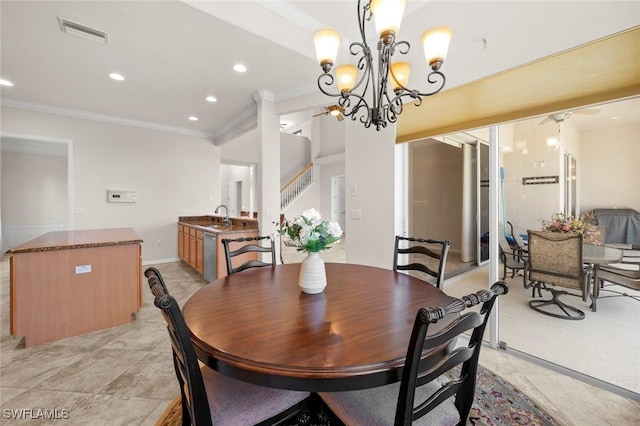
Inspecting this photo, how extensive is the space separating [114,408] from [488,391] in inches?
92.5

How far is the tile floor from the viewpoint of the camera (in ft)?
5.16

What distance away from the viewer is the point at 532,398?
170 centimetres

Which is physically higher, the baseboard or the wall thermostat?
the wall thermostat

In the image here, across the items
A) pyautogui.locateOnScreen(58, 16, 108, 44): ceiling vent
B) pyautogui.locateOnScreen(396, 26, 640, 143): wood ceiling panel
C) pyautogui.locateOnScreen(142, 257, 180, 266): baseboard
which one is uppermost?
pyautogui.locateOnScreen(58, 16, 108, 44): ceiling vent

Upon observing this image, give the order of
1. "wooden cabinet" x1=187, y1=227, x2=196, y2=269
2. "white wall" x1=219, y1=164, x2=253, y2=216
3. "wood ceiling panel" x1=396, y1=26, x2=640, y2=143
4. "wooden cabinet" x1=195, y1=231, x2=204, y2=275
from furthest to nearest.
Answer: "white wall" x1=219, y1=164, x2=253, y2=216, "wooden cabinet" x1=187, y1=227, x2=196, y2=269, "wooden cabinet" x1=195, y1=231, x2=204, y2=275, "wood ceiling panel" x1=396, y1=26, x2=640, y2=143

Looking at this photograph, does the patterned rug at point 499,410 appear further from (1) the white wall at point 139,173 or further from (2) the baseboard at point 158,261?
(1) the white wall at point 139,173

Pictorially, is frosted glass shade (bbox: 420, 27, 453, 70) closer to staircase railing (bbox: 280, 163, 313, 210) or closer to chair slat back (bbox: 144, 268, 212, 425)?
chair slat back (bbox: 144, 268, 212, 425)

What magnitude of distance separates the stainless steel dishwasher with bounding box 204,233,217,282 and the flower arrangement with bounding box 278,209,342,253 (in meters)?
2.76

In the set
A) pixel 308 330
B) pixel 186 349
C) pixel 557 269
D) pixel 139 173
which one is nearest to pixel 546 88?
pixel 557 269

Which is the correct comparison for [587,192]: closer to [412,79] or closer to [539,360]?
[539,360]

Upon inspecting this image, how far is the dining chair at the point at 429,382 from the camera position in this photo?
78cm

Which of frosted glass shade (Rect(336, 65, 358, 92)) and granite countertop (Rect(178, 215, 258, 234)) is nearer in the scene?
frosted glass shade (Rect(336, 65, 358, 92))

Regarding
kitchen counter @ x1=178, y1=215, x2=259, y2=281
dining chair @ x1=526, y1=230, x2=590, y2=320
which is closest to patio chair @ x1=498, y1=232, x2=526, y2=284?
dining chair @ x1=526, y1=230, x2=590, y2=320

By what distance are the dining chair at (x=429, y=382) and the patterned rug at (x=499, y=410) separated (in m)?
0.77
